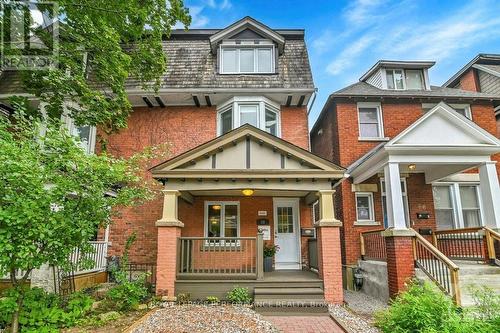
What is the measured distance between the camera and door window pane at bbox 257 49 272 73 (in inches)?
465

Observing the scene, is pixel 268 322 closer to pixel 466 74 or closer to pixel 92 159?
pixel 92 159

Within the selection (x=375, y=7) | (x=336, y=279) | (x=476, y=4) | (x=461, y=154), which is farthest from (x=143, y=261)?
(x=476, y=4)

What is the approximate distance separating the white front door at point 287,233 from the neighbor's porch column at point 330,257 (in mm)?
2707

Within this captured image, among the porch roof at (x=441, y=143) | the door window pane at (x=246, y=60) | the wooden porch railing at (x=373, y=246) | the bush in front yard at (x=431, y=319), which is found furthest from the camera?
the door window pane at (x=246, y=60)

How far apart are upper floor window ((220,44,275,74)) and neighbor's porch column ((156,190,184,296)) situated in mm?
6230

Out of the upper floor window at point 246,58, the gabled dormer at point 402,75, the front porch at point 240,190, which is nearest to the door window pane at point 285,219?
the front porch at point 240,190

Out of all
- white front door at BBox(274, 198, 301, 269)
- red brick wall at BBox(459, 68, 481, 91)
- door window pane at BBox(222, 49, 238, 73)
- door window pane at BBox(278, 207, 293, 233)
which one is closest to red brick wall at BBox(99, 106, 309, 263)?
door window pane at BBox(222, 49, 238, 73)

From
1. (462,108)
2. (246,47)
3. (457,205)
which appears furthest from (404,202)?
(246,47)

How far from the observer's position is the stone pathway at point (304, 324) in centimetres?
588

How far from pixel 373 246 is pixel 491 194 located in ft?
12.3

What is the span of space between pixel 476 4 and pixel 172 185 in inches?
556

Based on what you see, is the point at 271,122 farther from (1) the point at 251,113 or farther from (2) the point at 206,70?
(2) the point at 206,70

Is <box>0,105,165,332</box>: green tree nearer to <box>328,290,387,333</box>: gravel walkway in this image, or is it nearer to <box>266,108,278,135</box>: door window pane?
<box>328,290,387,333</box>: gravel walkway

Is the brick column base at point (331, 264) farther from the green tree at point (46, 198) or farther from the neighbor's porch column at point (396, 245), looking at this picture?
the green tree at point (46, 198)
